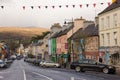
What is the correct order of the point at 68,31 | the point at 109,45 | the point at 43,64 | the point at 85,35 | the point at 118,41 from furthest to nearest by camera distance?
the point at 68,31, the point at 43,64, the point at 85,35, the point at 109,45, the point at 118,41

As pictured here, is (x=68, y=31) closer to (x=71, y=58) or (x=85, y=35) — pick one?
(x=71, y=58)

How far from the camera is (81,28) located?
87.9 metres

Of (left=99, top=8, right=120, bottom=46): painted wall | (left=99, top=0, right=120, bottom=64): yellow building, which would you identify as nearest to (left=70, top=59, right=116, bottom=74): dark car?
(left=99, top=0, right=120, bottom=64): yellow building

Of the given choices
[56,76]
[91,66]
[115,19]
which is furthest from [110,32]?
[56,76]

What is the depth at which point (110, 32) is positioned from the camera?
61219 millimetres

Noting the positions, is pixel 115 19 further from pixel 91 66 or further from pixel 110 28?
pixel 91 66

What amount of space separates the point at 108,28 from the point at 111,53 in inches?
153

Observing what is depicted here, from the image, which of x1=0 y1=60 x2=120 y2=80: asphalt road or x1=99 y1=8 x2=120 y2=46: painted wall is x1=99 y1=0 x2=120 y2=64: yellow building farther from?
x1=0 y1=60 x2=120 y2=80: asphalt road


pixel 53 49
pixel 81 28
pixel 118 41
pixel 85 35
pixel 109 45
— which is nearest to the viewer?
pixel 118 41

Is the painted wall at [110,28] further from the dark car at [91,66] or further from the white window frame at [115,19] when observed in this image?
the dark car at [91,66]

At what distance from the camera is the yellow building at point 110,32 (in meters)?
58.6

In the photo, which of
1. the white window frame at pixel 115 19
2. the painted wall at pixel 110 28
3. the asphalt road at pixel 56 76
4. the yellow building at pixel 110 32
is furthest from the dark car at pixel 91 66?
the white window frame at pixel 115 19

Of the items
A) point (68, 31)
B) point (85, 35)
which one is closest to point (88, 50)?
point (85, 35)

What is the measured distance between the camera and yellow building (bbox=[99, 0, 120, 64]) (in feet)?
192
